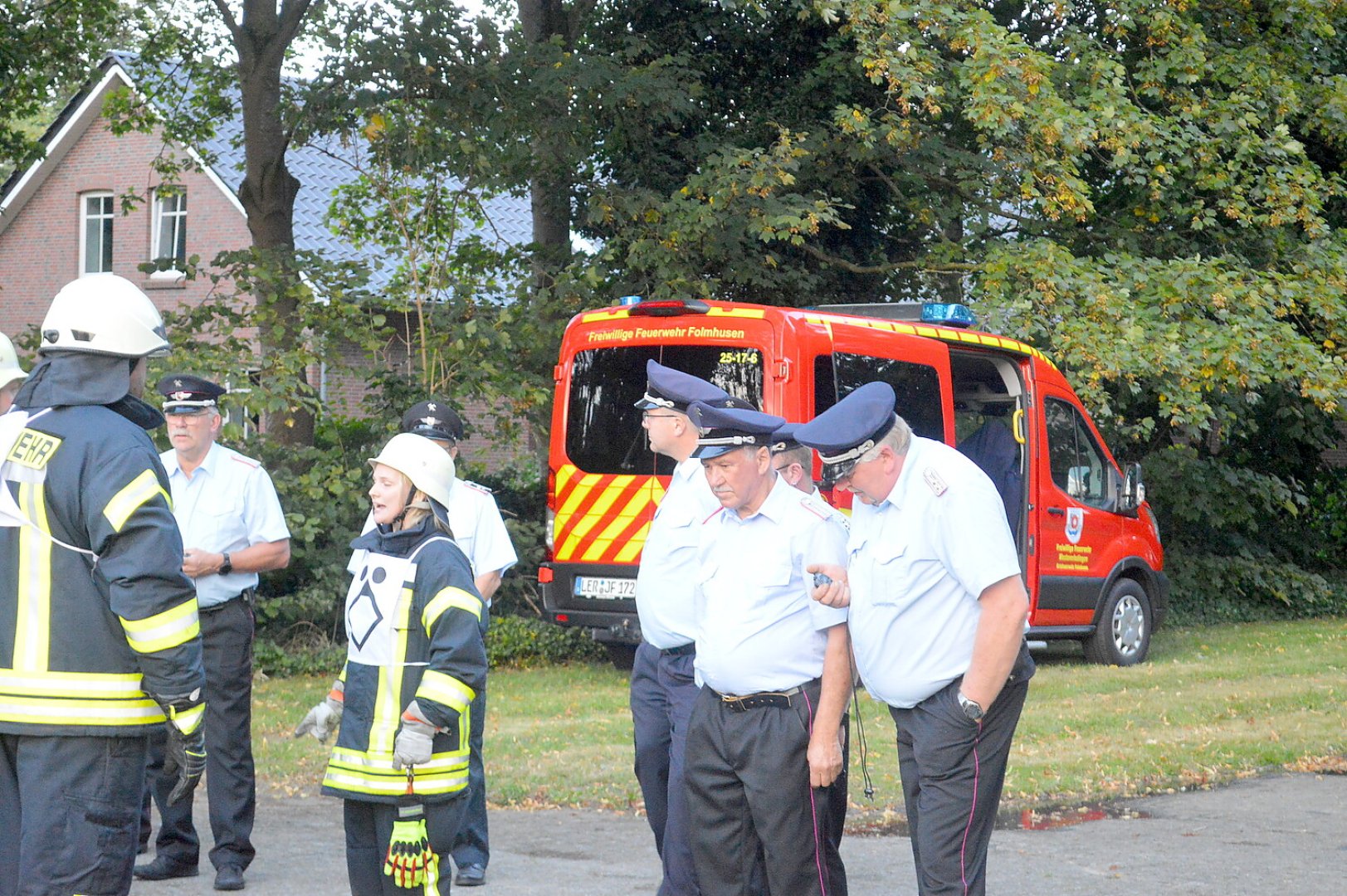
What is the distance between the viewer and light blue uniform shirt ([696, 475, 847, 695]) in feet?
15.2

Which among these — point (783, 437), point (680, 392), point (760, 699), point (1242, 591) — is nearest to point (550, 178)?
point (1242, 591)

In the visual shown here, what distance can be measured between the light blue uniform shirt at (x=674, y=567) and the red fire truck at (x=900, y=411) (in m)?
4.84

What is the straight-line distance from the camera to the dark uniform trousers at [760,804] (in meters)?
4.56

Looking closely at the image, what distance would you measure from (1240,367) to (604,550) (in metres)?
5.90

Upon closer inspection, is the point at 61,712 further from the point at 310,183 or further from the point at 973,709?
the point at 310,183

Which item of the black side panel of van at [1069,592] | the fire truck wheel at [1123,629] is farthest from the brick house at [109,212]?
the black side panel of van at [1069,592]

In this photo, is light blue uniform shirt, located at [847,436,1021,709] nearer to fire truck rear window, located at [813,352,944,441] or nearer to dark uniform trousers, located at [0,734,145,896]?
dark uniform trousers, located at [0,734,145,896]

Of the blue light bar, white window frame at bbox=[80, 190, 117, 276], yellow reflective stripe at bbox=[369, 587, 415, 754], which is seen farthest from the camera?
white window frame at bbox=[80, 190, 117, 276]

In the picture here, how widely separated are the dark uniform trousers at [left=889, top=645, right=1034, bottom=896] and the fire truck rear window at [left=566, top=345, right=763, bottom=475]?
6.31 m

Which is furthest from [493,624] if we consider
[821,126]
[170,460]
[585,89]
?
[170,460]

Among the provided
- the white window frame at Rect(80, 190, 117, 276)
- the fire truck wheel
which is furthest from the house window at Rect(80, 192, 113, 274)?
the fire truck wheel

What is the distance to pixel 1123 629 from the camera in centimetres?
1353

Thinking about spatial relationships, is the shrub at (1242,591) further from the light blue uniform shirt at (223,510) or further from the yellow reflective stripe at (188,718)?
the yellow reflective stripe at (188,718)

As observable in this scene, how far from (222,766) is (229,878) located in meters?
0.45
